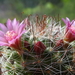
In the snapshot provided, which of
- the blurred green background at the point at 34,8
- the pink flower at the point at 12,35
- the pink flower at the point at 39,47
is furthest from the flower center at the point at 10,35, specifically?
the blurred green background at the point at 34,8

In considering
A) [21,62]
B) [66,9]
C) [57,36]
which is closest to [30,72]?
[21,62]

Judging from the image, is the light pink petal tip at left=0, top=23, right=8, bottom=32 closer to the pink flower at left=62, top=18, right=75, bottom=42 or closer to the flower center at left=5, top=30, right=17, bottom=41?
the flower center at left=5, top=30, right=17, bottom=41

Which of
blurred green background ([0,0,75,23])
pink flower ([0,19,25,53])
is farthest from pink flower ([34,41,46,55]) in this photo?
blurred green background ([0,0,75,23])

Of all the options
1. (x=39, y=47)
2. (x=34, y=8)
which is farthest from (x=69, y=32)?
(x=34, y=8)

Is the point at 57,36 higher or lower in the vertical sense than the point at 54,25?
lower

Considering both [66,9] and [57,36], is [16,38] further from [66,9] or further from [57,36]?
[66,9]

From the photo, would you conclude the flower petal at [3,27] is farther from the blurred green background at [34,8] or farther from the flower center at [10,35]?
the blurred green background at [34,8]

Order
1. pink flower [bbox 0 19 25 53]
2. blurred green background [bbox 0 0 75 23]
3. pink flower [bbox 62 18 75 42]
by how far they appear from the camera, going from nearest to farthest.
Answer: pink flower [bbox 0 19 25 53], pink flower [bbox 62 18 75 42], blurred green background [bbox 0 0 75 23]
